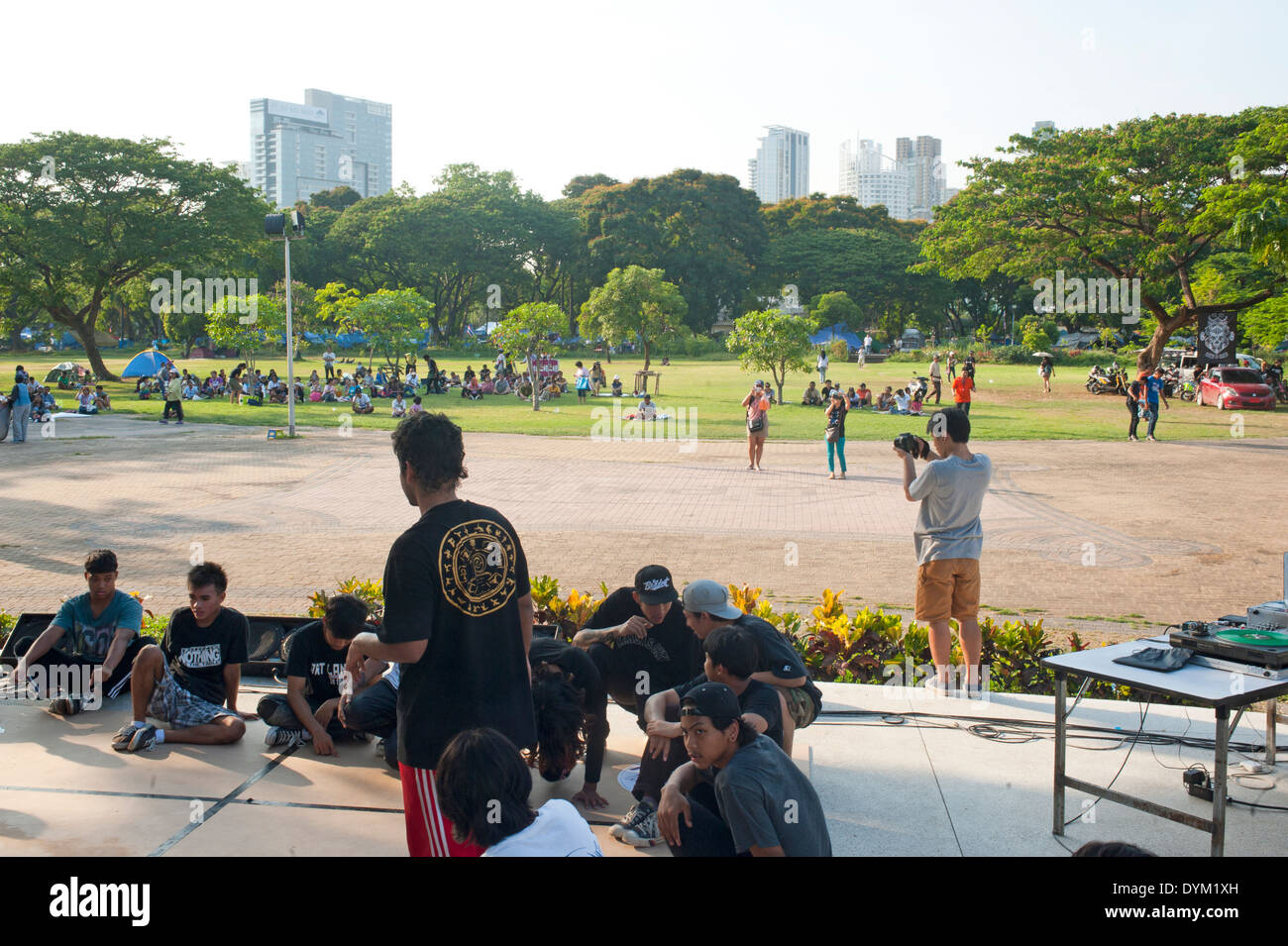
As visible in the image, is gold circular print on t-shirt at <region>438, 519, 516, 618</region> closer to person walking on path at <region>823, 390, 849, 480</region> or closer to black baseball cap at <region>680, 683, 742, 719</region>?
black baseball cap at <region>680, 683, 742, 719</region>

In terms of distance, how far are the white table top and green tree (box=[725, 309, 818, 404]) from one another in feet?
93.7

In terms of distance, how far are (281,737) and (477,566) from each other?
9.06 feet

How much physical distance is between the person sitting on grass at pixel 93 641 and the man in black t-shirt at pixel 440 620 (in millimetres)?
3274

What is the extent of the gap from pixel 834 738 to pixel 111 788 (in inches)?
151

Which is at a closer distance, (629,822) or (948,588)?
(629,822)

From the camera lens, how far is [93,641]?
6.18 m

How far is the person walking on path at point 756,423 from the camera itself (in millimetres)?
19297

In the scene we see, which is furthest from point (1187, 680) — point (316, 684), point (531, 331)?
point (531, 331)

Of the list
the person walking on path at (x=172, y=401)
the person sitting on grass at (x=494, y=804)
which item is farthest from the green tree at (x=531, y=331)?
the person sitting on grass at (x=494, y=804)

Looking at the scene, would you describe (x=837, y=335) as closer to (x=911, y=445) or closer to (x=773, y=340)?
(x=773, y=340)

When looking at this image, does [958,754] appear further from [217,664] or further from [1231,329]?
[1231,329]

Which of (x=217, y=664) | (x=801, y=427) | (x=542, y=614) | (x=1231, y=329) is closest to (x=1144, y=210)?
(x=1231, y=329)

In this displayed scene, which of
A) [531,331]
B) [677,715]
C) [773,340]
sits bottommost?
[677,715]

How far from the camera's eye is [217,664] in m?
5.98
